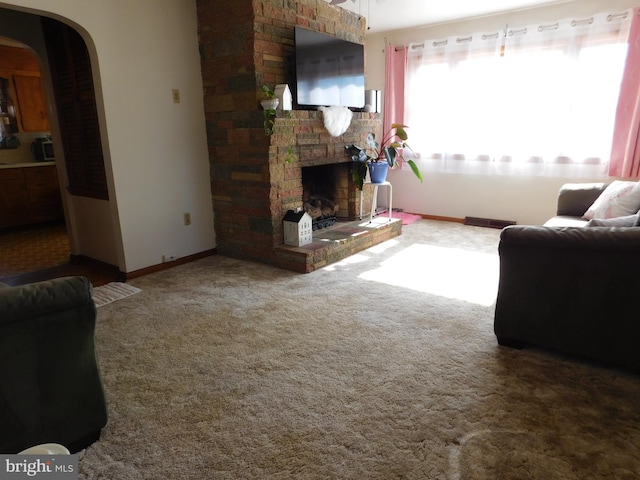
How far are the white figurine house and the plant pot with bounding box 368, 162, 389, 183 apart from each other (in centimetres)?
111

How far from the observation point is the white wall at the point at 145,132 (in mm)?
3248

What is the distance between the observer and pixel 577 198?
367cm

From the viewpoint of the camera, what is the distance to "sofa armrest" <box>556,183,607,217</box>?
362cm

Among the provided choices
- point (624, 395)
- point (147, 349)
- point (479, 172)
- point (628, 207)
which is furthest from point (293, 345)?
point (479, 172)

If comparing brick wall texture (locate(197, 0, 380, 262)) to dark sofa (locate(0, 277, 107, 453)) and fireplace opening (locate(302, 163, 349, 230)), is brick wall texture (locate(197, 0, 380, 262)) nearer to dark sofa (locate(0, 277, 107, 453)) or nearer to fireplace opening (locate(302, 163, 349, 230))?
fireplace opening (locate(302, 163, 349, 230))

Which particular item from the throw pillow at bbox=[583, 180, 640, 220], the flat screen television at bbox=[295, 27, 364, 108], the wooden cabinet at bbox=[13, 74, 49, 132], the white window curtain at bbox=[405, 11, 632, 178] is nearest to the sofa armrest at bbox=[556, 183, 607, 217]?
the throw pillow at bbox=[583, 180, 640, 220]

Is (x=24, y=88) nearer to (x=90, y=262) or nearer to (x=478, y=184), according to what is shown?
(x=90, y=262)

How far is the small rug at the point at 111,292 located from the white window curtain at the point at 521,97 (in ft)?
12.9

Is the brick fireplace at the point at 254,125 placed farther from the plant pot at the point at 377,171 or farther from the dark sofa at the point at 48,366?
the dark sofa at the point at 48,366

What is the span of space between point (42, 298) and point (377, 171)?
359 cm

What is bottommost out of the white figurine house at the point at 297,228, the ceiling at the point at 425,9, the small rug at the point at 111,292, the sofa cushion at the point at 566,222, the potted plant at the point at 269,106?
the small rug at the point at 111,292

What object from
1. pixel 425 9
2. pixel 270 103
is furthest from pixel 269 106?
pixel 425 9

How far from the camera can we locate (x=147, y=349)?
7.85ft

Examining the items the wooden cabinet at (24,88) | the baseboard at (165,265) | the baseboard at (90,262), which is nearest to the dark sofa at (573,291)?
the baseboard at (165,265)
